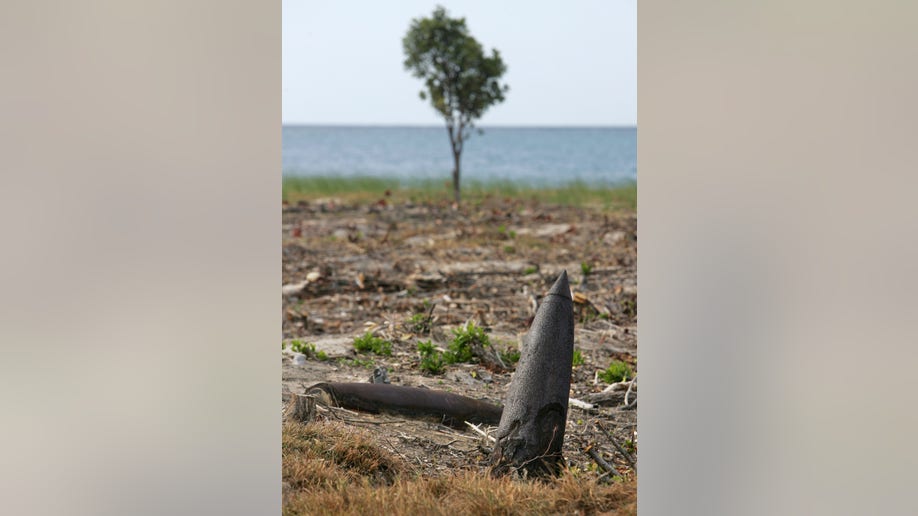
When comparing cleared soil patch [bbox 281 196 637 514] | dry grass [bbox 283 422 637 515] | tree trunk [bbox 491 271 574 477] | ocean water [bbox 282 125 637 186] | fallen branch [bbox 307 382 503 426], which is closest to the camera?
dry grass [bbox 283 422 637 515]

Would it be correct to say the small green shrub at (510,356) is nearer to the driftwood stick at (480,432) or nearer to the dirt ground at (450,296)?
the dirt ground at (450,296)

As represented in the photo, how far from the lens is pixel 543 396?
10.6 feet

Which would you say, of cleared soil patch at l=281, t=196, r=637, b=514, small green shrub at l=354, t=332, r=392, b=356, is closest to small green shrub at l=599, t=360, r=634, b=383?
cleared soil patch at l=281, t=196, r=637, b=514

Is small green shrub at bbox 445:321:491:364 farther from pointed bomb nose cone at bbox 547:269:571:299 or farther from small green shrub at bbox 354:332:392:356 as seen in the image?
pointed bomb nose cone at bbox 547:269:571:299

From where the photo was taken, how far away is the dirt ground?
3.74 m

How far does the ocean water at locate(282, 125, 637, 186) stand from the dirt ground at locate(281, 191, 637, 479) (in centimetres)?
2167

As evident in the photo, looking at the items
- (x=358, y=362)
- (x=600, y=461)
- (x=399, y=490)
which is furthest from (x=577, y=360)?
(x=399, y=490)
